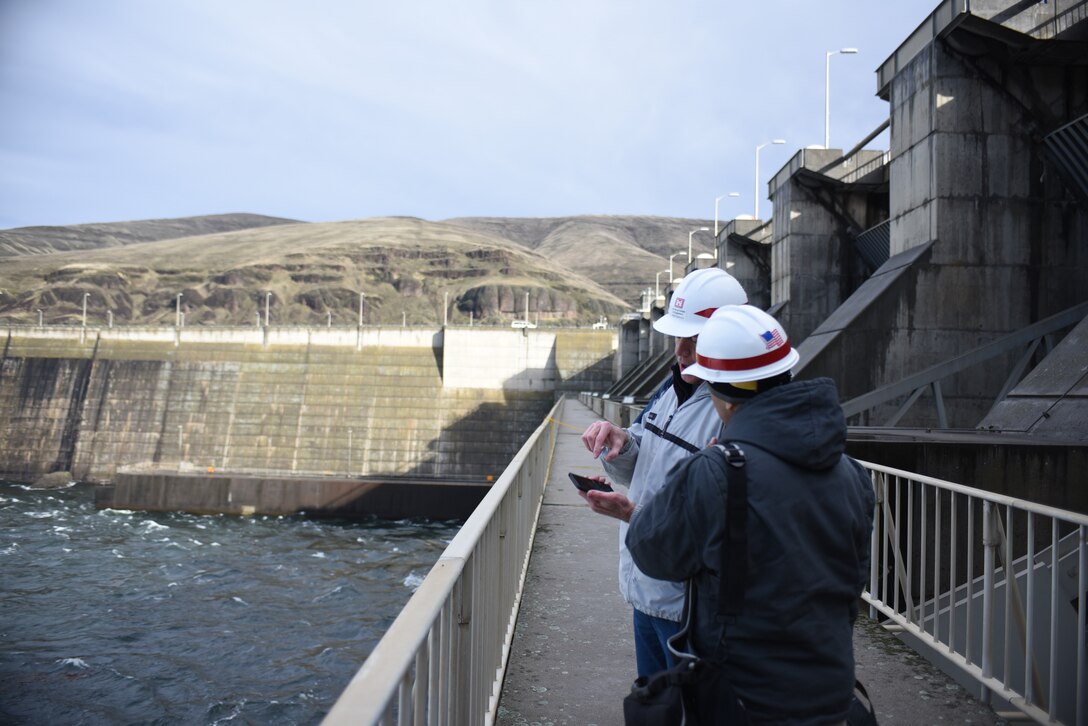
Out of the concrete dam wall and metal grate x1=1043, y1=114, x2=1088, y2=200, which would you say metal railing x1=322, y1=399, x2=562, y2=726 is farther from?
the concrete dam wall

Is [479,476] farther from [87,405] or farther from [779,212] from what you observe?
[779,212]

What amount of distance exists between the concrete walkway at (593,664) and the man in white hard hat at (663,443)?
4.17ft

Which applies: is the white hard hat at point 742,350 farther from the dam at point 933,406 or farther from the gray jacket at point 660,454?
the dam at point 933,406

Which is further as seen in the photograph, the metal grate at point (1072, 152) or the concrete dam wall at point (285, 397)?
the concrete dam wall at point (285, 397)

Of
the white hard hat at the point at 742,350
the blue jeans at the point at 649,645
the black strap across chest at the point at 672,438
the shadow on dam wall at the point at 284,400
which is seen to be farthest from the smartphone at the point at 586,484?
the shadow on dam wall at the point at 284,400

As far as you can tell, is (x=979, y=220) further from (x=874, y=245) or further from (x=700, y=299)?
(x=700, y=299)

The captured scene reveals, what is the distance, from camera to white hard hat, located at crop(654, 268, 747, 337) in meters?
2.45

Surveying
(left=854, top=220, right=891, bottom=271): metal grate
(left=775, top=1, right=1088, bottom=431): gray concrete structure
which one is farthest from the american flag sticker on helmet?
(left=854, top=220, right=891, bottom=271): metal grate

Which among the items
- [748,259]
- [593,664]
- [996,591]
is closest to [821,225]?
[748,259]

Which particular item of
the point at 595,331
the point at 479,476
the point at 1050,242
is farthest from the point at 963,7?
→ the point at 595,331

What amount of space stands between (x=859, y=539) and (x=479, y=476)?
34772 mm

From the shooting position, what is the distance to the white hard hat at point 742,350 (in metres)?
1.90

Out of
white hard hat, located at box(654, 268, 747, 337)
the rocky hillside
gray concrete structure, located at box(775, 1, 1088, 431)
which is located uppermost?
the rocky hillside

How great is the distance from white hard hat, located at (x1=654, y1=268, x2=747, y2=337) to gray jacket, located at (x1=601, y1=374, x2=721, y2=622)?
0.19m
